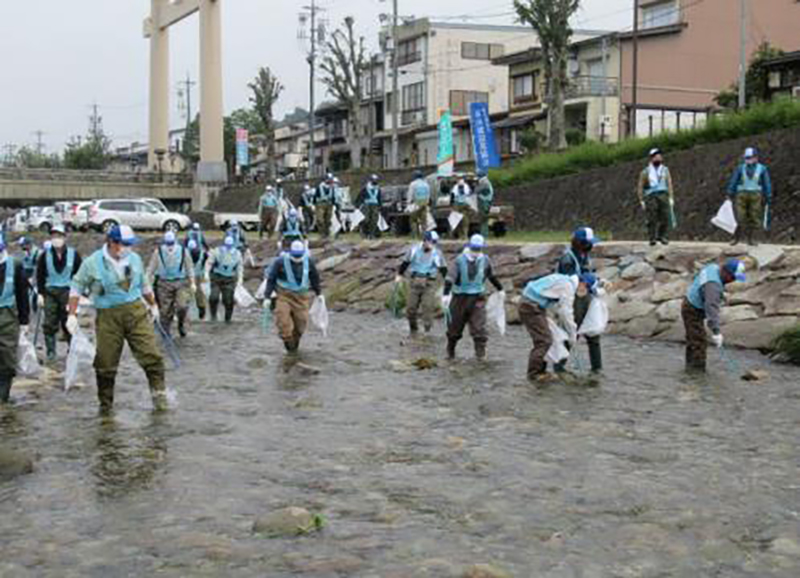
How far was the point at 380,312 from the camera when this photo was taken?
76.9 feet

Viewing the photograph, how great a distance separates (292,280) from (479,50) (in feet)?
→ 171

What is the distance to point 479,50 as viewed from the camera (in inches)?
2574

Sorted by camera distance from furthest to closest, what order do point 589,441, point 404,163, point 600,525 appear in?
point 404,163
point 589,441
point 600,525

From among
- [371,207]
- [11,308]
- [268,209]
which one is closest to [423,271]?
[11,308]

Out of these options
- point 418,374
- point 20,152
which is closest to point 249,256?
point 418,374

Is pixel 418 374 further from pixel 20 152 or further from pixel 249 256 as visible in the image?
pixel 20 152

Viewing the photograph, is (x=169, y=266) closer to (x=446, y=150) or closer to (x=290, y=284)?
(x=290, y=284)

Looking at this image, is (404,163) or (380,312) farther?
(404,163)

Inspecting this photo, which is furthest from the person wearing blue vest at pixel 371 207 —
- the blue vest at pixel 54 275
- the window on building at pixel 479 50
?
the window on building at pixel 479 50

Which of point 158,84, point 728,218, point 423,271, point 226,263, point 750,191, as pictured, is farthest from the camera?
point 158,84

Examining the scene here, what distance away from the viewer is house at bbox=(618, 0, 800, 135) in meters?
47.0

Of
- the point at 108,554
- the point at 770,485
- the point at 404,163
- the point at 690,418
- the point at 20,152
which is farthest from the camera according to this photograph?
the point at 20,152

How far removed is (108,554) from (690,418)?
6.52 metres

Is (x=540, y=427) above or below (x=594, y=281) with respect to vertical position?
below
